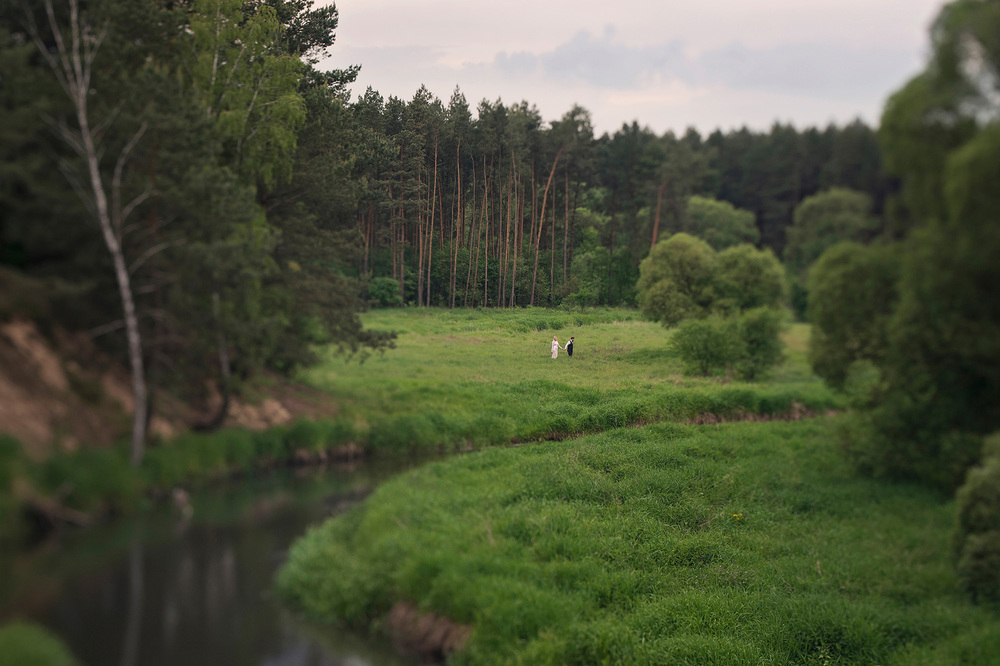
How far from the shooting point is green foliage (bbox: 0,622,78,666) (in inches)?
96.5

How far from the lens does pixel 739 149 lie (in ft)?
25.0

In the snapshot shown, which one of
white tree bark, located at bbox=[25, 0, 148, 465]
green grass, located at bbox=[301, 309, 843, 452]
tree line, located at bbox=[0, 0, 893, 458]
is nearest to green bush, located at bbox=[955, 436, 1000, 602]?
green grass, located at bbox=[301, 309, 843, 452]

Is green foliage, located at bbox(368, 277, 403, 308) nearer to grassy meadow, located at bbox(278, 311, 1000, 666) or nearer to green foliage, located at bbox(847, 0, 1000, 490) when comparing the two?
grassy meadow, located at bbox(278, 311, 1000, 666)

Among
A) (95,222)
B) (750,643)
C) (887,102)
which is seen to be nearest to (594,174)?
(887,102)

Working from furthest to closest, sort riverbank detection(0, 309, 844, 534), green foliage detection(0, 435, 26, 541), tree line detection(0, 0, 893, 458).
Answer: tree line detection(0, 0, 893, 458)
riverbank detection(0, 309, 844, 534)
green foliage detection(0, 435, 26, 541)

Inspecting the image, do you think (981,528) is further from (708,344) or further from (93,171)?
(93,171)

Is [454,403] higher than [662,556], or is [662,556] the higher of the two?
[454,403]

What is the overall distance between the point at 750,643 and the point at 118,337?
5.74m

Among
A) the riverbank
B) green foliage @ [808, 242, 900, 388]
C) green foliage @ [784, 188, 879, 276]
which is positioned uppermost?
green foliage @ [784, 188, 879, 276]

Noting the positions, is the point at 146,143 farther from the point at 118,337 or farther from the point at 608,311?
the point at 608,311

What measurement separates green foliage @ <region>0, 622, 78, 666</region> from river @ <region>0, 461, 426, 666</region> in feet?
0.16

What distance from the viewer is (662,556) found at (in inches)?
274

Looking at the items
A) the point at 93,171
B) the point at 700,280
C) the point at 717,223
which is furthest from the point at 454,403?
the point at 717,223

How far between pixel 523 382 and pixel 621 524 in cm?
192
